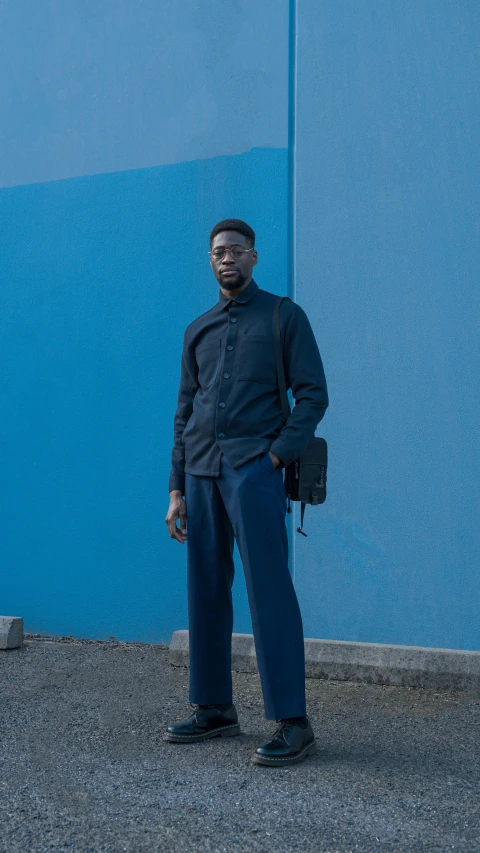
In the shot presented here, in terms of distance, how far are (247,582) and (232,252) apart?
4.41 feet

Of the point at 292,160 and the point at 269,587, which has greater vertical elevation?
the point at 292,160

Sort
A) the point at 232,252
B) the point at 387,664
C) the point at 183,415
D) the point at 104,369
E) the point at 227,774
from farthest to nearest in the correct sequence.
Result: the point at 104,369
the point at 387,664
the point at 183,415
the point at 232,252
the point at 227,774

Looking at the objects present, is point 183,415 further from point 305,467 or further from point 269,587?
point 269,587

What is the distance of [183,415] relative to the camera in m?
4.01

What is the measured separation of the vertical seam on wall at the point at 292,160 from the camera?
5.25 meters

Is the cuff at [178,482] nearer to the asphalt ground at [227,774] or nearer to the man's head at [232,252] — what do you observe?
the man's head at [232,252]

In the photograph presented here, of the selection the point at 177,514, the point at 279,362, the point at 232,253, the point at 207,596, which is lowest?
the point at 207,596

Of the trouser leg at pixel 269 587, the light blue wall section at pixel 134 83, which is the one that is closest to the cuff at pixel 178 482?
the trouser leg at pixel 269 587

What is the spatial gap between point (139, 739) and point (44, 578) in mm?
2214

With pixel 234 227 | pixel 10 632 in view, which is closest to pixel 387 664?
pixel 10 632

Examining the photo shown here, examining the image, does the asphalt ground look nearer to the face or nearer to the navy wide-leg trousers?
the navy wide-leg trousers

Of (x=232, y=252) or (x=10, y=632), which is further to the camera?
(x=10, y=632)

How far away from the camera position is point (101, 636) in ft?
18.5

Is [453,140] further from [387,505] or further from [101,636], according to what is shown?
[101,636]
